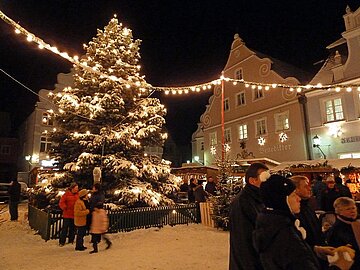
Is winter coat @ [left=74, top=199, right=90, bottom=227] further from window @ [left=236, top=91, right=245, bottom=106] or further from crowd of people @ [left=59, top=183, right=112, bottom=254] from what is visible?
window @ [left=236, top=91, right=245, bottom=106]

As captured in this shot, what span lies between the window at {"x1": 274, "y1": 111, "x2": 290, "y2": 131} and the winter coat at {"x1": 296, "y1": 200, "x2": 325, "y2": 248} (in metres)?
17.0

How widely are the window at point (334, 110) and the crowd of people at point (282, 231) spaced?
15015mm

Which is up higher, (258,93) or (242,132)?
(258,93)

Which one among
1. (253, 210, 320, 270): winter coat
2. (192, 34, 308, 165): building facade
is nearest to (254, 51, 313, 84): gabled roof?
(192, 34, 308, 165): building facade

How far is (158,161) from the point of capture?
12680 millimetres

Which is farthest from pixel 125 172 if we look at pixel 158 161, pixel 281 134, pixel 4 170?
pixel 4 170

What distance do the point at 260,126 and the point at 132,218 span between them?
14.7 meters

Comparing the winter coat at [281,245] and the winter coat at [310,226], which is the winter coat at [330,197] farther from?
the winter coat at [281,245]

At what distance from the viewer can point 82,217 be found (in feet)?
25.3

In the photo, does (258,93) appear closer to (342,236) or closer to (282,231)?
(342,236)

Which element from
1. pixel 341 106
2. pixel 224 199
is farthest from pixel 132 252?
pixel 341 106

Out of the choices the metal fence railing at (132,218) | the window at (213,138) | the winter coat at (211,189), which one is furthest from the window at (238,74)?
the metal fence railing at (132,218)

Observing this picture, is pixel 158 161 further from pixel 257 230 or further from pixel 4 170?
pixel 4 170

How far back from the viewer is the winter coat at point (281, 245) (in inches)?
83.1
